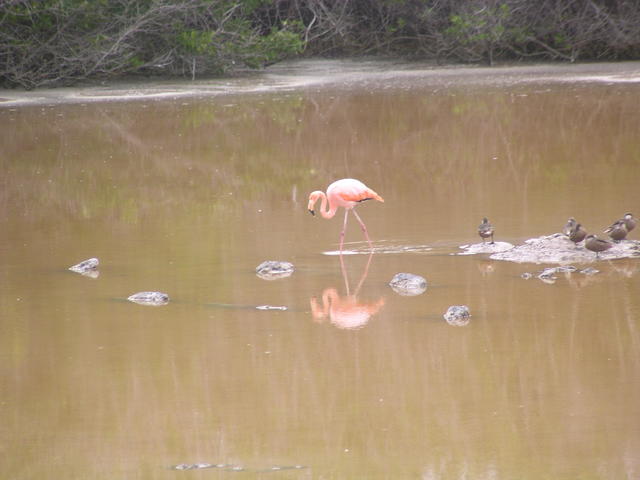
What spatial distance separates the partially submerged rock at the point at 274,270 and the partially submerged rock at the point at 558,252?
4.55 ft

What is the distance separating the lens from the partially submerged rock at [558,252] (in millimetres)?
7039

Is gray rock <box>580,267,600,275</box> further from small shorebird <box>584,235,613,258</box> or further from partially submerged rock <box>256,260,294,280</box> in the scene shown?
partially submerged rock <box>256,260,294,280</box>

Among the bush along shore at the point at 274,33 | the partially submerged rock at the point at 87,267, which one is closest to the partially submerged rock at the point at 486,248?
the partially submerged rock at the point at 87,267

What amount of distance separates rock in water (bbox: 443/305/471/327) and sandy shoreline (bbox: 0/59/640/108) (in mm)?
13583

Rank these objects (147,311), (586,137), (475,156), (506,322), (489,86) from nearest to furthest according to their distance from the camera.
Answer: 1. (506,322)
2. (147,311)
3. (475,156)
4. (586,137)
5. (489,86)

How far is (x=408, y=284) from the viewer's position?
21.6 ft

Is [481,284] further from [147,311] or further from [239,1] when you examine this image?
[239,1]

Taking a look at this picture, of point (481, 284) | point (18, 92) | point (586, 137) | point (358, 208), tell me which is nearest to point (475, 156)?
point (586, 137)

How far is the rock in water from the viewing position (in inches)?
231

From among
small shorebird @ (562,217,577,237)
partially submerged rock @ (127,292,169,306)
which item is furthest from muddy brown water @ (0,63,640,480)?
small shorebird @ (562,217,577,237)

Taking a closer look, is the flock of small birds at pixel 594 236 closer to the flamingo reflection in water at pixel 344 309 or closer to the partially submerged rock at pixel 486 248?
the partially submerged rock at pixel 486 248

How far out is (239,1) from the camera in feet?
73.2

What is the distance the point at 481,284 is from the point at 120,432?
2751mm

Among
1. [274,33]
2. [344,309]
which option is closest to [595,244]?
[344,309]
